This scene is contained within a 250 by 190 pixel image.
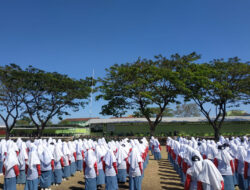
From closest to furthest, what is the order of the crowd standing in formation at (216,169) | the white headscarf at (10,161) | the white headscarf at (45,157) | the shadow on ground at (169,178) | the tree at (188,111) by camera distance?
the crowd standing in formation at (216,169)
the white headscarf at (10,161)
the white headscarf at (45,157)
the shadow on ground at (169,178)
the tree at (188,111)

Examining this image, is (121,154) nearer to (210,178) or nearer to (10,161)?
(10,161)

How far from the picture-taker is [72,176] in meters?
11.7

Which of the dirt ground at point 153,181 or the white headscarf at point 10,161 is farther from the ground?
the white headscarf at point 10,161

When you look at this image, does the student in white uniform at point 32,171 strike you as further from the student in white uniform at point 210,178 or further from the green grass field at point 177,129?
the green grass field at point 177,129

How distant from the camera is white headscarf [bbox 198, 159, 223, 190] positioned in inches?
201

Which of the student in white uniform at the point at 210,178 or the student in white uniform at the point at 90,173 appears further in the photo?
the student in white uniform at the point at 90,173

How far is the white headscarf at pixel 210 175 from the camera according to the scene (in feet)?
16.7

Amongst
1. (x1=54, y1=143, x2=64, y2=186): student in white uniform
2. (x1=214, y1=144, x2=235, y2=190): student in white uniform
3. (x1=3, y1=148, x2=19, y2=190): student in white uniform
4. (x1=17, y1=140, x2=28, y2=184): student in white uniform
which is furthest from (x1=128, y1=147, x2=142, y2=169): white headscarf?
(x1=17, y1=140, x2=28, y2=184): student in white uniform

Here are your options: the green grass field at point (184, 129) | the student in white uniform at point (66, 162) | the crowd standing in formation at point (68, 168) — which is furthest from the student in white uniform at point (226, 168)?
the green grass field at point (184, 129)

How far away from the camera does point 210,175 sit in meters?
5.20

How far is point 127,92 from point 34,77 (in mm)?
11683

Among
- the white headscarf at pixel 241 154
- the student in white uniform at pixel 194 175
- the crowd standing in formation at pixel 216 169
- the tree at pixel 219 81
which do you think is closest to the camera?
the crowd standing in formation at pixel 216 169

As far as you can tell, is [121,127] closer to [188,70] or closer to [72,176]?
[188,70]

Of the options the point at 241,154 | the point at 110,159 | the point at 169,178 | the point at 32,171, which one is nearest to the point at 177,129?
the point at 169,178
